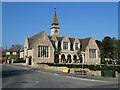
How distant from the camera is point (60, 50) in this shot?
267ft

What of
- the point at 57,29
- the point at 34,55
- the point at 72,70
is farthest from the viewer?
the point at 57,29

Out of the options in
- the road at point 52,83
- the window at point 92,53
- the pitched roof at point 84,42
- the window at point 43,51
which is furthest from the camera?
the pitched roof at point 84,42

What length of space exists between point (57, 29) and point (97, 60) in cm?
2381

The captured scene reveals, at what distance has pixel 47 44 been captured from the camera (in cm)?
7831

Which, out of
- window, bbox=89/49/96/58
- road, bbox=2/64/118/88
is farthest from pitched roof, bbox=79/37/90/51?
road, bbox=2/64/118/88

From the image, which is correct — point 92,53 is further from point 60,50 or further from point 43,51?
point 43,51

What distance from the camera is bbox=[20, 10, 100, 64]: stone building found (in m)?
77.5

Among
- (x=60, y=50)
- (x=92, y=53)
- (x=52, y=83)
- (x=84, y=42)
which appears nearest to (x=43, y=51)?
(x=60, y=50)

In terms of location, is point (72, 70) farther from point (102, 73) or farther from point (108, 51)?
point (108, 51)

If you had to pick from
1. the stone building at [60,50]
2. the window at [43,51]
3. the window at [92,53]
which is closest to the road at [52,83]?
the window at [43,51]

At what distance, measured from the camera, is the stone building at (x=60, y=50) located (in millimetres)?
77500

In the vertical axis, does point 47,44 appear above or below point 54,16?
below

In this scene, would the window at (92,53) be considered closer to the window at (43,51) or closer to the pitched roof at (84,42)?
the pitched roof at (84,42)

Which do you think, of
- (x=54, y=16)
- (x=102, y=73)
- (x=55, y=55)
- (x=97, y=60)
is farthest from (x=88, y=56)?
(x=102, y=73)
